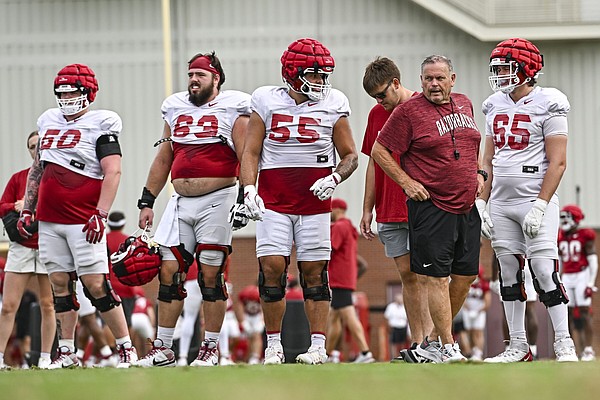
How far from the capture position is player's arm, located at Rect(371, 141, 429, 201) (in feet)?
26.9

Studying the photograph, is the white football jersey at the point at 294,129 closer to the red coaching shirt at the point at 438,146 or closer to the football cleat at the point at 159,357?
the red coaching shirt at the point at 438,146

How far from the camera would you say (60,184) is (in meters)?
9.59

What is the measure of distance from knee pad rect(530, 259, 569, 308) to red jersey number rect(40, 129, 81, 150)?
358 centimetres

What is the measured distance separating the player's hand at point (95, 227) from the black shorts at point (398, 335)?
14.0 metres

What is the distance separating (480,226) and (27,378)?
3506mm

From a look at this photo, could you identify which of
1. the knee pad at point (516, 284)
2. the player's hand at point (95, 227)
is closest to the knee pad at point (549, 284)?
the knee pad at point (516, 284)

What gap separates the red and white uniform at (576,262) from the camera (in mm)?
17141

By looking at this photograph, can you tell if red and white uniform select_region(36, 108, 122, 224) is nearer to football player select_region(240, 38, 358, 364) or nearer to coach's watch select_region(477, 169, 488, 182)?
football player select_region(240, 38, 358, 364)

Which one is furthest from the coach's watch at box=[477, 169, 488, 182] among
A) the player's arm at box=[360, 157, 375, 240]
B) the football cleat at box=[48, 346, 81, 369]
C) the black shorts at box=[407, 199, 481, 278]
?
the football cleat at box=[48, 346, 81, 369]

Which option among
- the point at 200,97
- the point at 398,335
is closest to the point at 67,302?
the point at 200,97

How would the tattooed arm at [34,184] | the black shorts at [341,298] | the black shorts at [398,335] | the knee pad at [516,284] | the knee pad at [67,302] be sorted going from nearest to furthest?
1. the knee pad at [516,284]
2. the knee pad at [67,302]
3. the tattooed arm at [34,184]
4. the black shorts at [341,298]
5. the black shorts at [398,335]

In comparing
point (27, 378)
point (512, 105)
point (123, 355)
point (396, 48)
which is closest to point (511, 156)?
point (512, 105)

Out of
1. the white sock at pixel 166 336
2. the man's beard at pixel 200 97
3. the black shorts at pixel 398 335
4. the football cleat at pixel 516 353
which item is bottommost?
the black shorts at pixel 398 335

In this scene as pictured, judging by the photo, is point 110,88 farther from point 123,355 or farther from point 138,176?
point 123,355
